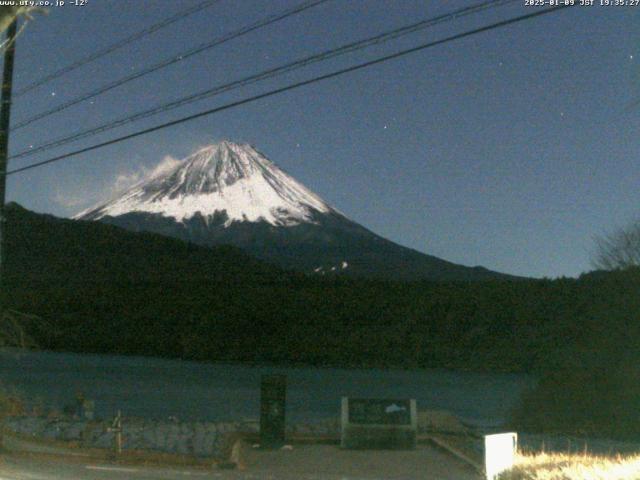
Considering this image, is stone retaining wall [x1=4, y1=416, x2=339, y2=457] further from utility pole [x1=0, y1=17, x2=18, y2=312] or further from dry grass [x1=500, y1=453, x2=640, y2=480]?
dry grass [x1=500, y1=453, x2=640, y2=480]

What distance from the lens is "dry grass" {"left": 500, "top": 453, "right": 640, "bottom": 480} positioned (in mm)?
8656

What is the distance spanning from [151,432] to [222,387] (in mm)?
16937

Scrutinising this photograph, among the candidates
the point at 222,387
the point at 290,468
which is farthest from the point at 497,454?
the point at 222,387

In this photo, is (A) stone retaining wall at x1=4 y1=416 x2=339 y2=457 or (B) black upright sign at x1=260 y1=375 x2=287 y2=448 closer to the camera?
(B) black upright sign at x1=260 y1=375 x2=287 y2=448

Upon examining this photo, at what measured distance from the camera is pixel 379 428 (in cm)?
1572

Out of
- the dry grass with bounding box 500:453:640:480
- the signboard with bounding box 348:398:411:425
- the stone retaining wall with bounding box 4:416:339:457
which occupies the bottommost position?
the stone retaining wall with bounding box 4:416:339:457

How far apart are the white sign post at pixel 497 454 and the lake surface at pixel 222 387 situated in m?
14.2

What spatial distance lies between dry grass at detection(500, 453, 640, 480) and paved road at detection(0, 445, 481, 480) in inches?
100

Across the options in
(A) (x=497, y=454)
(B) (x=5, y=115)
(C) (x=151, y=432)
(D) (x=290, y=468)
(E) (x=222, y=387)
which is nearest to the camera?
(A) (x=497, y=454)

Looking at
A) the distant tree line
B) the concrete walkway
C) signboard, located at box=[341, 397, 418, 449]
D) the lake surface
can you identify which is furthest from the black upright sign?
the distant tree line

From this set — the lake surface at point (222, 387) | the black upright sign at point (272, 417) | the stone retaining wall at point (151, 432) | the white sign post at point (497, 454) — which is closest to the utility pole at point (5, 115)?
the stone retaining wall at point (151, 432)

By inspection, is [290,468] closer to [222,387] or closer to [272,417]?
[272,417]

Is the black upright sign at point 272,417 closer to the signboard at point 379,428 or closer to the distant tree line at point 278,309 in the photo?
the signboard at point 379,428

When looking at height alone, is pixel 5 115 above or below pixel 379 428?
above
